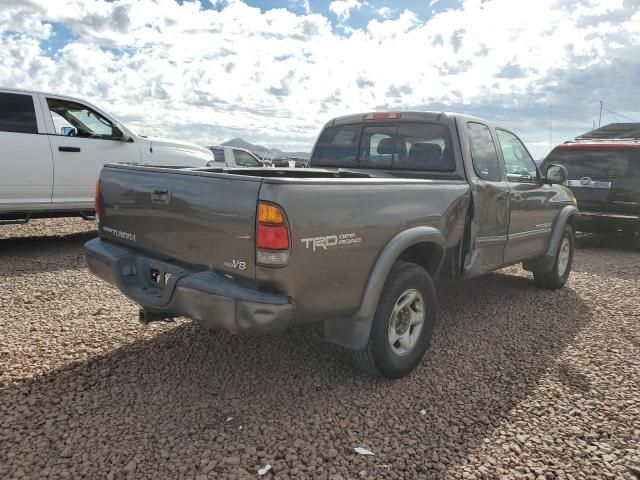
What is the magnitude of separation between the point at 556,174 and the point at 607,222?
4.24m

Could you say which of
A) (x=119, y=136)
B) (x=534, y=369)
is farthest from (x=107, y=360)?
(x=119, y=136)

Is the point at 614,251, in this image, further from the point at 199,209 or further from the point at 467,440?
the point at 199,209

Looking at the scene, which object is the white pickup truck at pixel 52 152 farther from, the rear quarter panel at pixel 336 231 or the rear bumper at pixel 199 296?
the rear quarter panel at pixel 336 231

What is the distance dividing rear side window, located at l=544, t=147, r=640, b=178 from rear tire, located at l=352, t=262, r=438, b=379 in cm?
676

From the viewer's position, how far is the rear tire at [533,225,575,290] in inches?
234

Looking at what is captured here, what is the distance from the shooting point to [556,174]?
5.28 metres

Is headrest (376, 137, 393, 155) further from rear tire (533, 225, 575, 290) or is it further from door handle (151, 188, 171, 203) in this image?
rear tire (533, 225, 575, 290)

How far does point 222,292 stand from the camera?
2666 millimetres

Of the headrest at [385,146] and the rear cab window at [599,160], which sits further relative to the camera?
the rear cab window at [599,160]

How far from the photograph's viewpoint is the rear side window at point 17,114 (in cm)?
631

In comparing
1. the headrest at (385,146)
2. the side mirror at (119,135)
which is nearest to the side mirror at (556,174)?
the headrest at (385,146)

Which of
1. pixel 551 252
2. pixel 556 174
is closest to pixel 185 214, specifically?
pixel 556 174

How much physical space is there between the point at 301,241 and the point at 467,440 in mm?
1422

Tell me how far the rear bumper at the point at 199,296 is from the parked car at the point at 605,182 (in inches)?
308
